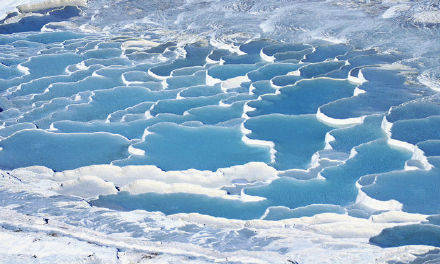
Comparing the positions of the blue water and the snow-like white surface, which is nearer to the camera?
the snow-like white surface

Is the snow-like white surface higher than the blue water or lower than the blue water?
higher

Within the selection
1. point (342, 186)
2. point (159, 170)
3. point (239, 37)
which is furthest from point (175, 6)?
point (342, 186)

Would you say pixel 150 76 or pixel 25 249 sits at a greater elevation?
pixel 25 249

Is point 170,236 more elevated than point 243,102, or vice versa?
point 170,236

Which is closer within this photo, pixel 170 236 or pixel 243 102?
pixel 170 236

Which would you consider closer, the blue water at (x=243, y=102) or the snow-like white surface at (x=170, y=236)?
the snow-like white surface at (x=170, y=236)

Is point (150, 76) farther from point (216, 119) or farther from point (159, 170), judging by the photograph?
point (159, 170)

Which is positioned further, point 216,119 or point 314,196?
point 216,119

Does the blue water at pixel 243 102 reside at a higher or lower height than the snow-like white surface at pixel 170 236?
lower
